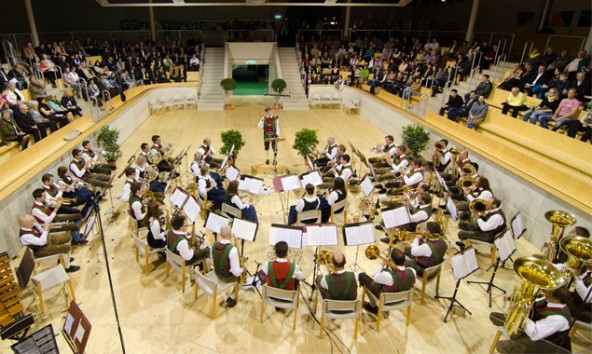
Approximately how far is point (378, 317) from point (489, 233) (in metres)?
2.79

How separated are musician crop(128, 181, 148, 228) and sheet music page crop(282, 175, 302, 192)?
250cm

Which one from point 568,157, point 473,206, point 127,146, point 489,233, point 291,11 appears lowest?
point 127,146

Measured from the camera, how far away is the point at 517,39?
15.7 meters

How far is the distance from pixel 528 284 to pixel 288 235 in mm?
2842

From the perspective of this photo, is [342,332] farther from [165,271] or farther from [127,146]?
[127,146]

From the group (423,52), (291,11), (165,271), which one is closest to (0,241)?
(165,271)

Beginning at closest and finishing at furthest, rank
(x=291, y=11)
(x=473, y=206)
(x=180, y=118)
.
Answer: (x=473, y=206) → (x=180, y=118) → (x=291, y=11)

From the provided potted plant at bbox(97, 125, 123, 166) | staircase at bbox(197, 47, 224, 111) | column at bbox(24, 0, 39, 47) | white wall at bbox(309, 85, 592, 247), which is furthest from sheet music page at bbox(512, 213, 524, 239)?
column at bbox(24, 0, 39, 47)

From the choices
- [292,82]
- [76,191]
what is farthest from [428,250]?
[292,82]

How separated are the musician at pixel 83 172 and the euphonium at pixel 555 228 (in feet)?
26.8

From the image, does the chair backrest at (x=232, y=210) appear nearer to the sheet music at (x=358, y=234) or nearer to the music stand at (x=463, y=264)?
the sheet music at (x=358, y=234)

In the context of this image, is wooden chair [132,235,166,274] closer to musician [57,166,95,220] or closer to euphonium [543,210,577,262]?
musician [57,166,95,220]

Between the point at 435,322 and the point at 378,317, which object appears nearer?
the point at 378,317

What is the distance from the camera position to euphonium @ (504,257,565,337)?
370 cm
